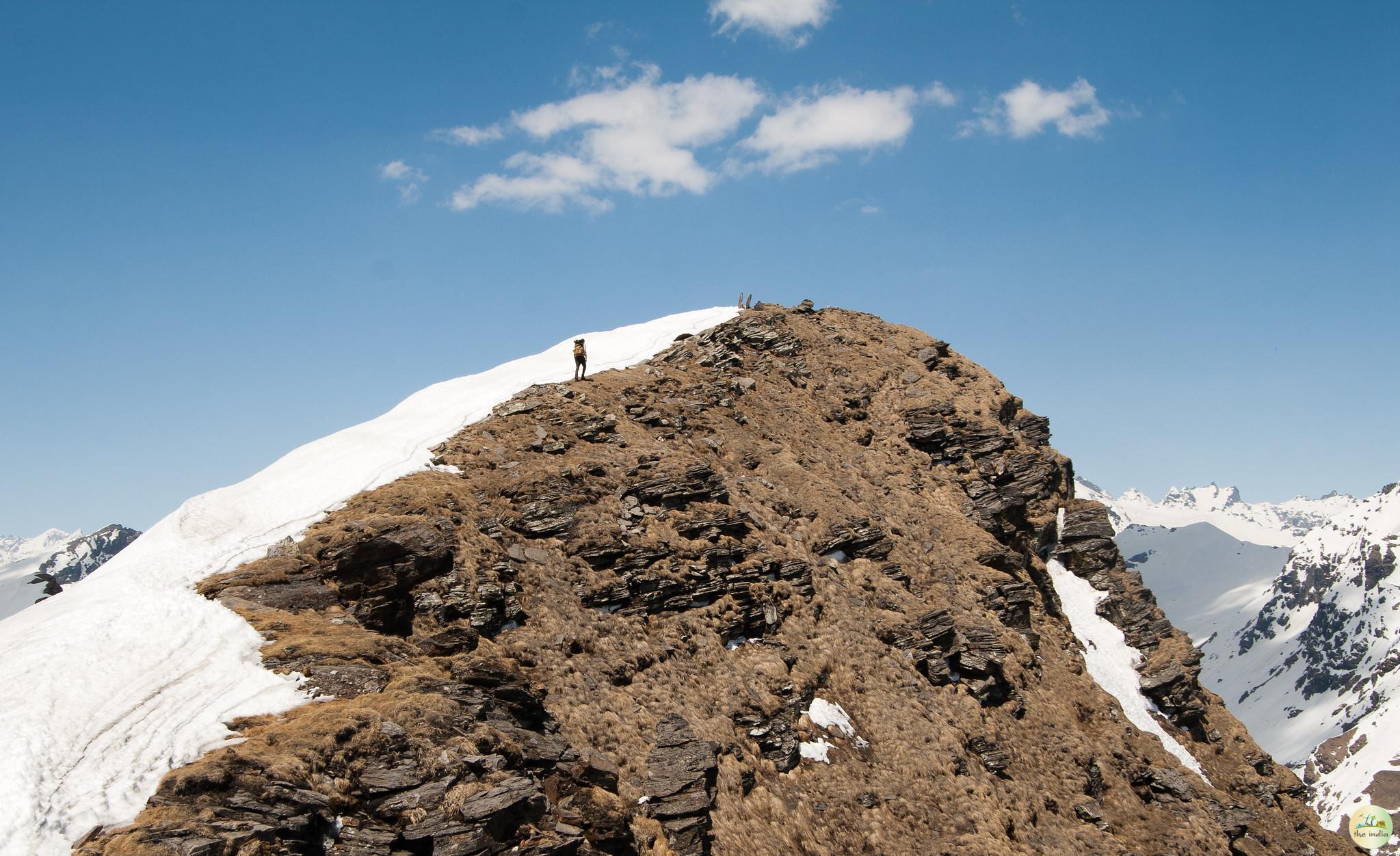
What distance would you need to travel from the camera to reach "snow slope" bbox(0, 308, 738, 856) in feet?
51.0

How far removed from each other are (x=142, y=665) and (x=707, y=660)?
1778cm

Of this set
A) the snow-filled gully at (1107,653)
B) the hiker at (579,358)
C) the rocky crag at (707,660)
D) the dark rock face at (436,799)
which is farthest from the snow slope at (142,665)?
the snow-filled gully at (1107,653)

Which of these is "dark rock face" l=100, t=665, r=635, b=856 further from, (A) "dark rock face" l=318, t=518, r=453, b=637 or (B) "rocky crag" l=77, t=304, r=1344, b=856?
(A) "dark rock face" l=318, t=518, r=453, b=637

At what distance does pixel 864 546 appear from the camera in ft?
130

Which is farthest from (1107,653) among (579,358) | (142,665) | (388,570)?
(142,665)

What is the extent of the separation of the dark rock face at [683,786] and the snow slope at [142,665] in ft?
33.6

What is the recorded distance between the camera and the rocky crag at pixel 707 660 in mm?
17938

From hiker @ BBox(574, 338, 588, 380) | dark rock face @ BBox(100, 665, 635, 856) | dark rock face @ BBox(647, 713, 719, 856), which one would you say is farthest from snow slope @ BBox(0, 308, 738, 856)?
hiker @ BBox(574, 338, 588, 380)

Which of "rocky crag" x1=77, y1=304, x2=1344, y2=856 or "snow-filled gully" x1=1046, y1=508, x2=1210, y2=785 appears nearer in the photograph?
"rocky crag" x1=77, y1=304, x2=1344, y2=856

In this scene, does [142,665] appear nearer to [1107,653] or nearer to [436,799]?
[436,799]

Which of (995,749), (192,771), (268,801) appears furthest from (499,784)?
(995,749)

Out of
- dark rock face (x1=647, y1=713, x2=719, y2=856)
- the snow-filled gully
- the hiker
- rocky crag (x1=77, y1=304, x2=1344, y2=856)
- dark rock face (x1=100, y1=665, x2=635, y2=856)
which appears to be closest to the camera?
dark rock face (x1=100, y1=665, x2=635, y2=856)

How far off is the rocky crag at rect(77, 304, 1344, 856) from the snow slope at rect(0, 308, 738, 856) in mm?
878

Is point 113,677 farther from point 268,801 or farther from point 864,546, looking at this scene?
point 864,546
